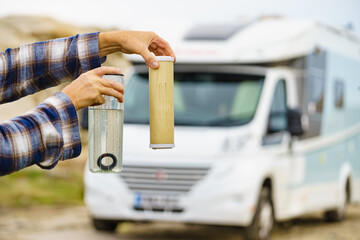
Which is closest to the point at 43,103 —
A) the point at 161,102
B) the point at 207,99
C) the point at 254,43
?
the point at 161,102

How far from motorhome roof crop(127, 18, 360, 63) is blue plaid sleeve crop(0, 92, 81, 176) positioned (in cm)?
654

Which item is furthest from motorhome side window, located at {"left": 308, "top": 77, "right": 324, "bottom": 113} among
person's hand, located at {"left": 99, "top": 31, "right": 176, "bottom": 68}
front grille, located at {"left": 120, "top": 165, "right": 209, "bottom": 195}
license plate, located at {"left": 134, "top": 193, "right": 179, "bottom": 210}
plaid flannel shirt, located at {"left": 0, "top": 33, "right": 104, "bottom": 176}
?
plaid flannel shirt, located at {"left": 0, "top": 33, "right": 104, "bottom": 176}

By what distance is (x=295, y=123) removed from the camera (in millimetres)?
9312

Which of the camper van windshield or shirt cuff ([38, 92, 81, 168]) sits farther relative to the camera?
the camper van windshield

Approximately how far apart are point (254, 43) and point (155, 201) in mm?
2435

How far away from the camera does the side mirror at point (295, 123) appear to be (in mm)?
9289

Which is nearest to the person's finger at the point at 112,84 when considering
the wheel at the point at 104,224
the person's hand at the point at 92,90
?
the person's hand at the point at 92,90

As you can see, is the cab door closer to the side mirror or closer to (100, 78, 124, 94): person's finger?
the side mirror

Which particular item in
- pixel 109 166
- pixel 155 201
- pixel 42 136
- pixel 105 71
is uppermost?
pixel 105 71

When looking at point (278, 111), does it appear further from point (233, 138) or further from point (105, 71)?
point (105, 71)

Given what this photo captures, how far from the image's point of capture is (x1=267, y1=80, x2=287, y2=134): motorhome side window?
29.9 feet

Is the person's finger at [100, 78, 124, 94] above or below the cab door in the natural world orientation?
above

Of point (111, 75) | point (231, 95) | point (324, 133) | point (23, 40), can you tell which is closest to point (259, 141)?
point (231, 95)

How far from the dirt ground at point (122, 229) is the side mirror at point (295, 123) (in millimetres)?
1453
